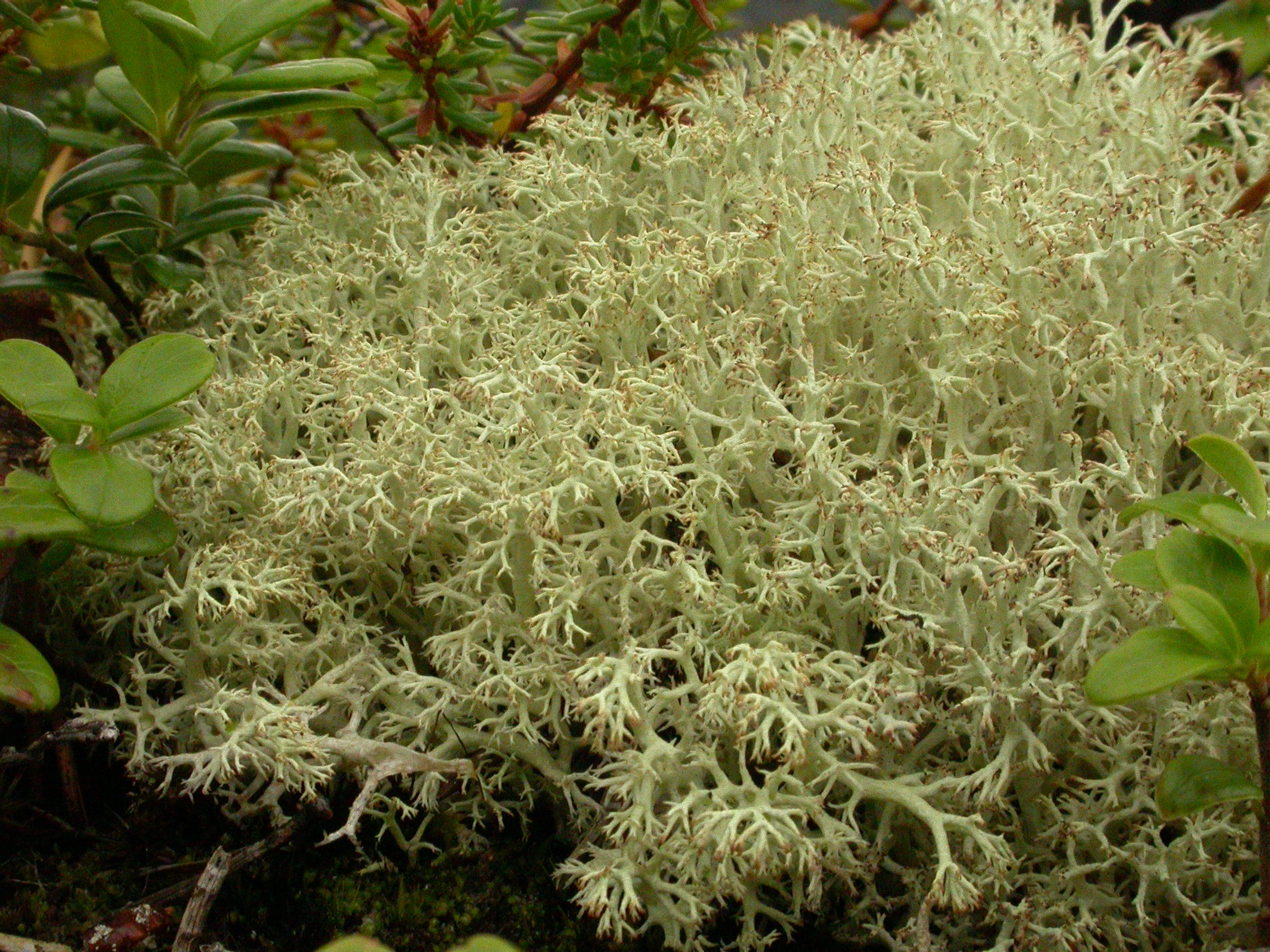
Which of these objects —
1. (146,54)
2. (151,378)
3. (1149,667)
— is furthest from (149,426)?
(1149,667)

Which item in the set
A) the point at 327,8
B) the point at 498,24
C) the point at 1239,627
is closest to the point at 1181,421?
the point at 1239,627

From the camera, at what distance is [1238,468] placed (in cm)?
100

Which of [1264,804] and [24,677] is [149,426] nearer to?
[24,677]

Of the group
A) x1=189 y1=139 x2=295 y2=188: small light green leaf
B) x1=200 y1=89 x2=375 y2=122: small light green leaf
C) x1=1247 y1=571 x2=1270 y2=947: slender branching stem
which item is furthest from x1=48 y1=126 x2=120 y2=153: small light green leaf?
x1=1247 y1=571 x2=1270 y2=947: slender branching stem

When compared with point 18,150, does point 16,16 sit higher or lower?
higher

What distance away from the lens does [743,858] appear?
1.10 m

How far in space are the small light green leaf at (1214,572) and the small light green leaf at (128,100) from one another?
4.75 feet

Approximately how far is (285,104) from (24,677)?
34.7 inches

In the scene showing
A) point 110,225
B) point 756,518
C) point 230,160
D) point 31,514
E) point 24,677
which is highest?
point 756,518

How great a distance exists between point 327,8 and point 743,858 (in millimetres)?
2136

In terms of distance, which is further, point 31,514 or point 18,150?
point 18,150

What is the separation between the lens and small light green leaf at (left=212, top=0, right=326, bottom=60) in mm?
1425

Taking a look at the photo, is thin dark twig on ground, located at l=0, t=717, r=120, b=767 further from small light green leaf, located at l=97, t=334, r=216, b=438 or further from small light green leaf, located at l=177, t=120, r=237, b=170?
small light green leaf, located at l=177, t=120, r=237, b=170

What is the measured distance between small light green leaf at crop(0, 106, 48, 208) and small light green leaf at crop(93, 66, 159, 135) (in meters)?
0.11
